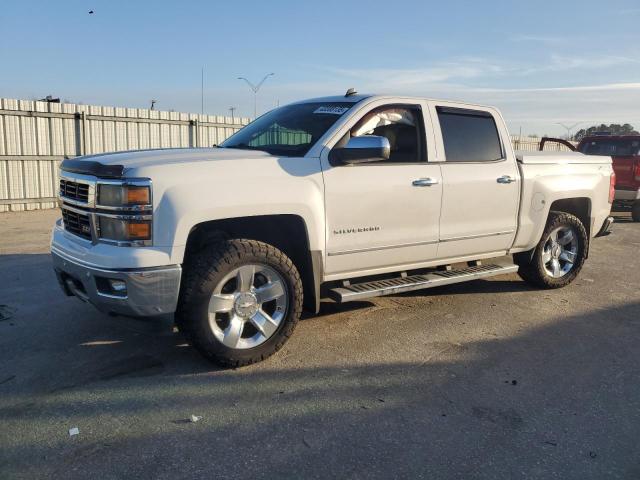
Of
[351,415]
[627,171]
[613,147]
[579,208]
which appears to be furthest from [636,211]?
[351,415]

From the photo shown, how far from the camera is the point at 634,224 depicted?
12430 millimetres

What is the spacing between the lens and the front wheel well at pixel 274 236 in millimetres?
4117

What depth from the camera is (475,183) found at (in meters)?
5.21

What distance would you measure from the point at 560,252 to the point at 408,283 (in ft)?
8.41

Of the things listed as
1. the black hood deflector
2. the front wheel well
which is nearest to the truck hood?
the black hood deflector

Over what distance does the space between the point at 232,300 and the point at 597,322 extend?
139 inches

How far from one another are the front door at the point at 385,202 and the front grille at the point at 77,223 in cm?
172

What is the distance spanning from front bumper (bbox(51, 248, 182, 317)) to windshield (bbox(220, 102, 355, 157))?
142 centimetres

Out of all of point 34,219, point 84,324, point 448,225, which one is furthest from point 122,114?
point 448,225

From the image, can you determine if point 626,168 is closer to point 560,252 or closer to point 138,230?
point 560,252

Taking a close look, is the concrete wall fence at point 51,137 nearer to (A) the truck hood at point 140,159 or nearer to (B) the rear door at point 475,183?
(A) the truck hood at point 140,159

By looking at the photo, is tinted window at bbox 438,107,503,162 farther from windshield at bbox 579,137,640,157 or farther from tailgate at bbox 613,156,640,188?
windshield at bbox 579,137,640,157

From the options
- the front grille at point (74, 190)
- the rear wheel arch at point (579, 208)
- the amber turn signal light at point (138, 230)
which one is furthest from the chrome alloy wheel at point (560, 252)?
the front grille at point (74, 190)

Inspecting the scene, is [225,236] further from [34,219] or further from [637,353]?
[34,219]
